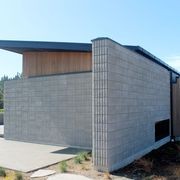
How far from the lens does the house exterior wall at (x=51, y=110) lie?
32.9 ft

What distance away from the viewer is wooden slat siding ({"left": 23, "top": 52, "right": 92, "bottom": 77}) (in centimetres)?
1060

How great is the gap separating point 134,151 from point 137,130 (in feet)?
2.12

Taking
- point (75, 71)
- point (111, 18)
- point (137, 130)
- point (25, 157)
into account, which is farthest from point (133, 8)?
point (25, 157)

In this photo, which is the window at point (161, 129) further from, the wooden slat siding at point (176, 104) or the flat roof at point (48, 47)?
the flat roof at point (48, 47)

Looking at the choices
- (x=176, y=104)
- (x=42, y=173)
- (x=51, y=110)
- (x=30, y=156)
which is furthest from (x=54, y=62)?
(x=42, y=173)

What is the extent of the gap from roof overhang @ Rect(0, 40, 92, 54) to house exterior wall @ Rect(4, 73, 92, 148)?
3.35 ft

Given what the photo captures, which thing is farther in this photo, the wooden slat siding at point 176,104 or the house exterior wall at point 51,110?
the wooden slat siding at point 176,104

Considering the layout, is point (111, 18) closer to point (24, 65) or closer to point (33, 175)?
point (24, 65)

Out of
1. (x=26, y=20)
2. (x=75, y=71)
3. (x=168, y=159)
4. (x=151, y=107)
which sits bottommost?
(x=168, y=159)

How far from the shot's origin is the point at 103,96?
6336 millimetres

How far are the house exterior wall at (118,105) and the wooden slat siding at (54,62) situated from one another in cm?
268

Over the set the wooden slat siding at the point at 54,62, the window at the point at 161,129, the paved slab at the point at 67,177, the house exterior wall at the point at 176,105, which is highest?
the wooden slat siding at the point at 54,62

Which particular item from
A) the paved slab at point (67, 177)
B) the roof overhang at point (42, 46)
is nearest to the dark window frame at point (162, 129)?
the roof overhang at point (42, 46)

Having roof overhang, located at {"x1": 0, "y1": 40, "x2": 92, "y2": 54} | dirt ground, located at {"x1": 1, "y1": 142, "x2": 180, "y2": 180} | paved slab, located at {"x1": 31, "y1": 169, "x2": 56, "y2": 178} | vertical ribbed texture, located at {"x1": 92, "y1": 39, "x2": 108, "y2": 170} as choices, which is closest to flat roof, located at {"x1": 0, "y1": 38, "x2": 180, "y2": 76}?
roof overhang, located at {"x1": 0, "y1": 40, "x2": 92, "y2": 54}
